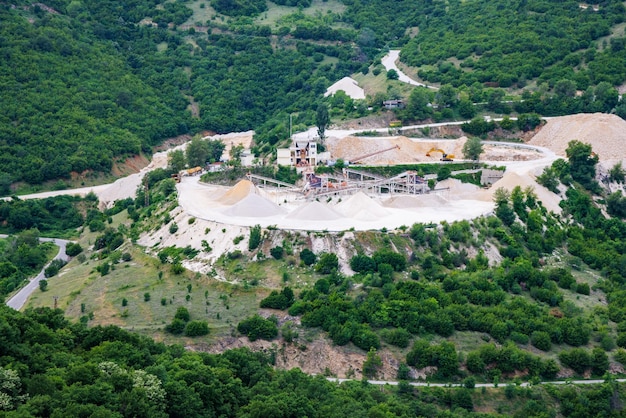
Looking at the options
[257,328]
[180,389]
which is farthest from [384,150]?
[180,389]

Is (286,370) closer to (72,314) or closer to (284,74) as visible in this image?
(72,314)

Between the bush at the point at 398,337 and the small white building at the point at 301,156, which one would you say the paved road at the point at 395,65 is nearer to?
the small white building at the point at 301,156

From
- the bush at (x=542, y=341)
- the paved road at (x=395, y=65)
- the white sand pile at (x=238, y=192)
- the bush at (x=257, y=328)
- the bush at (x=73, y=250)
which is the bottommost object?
the bush at (x=542, y=341)

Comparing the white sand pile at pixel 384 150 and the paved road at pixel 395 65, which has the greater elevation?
the paved road at pixel 395 65

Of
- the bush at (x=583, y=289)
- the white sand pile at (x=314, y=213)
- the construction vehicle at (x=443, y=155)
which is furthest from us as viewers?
the construction vehicle at (x=443, y=155)

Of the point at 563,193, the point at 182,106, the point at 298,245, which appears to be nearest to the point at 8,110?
the point at 182,106

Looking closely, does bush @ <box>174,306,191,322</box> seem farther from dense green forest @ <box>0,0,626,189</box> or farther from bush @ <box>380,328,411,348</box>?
dense green forest @ <box>0,0,626,189</box>

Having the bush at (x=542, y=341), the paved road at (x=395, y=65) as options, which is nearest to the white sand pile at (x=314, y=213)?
the bush at (x=542, y=341)
